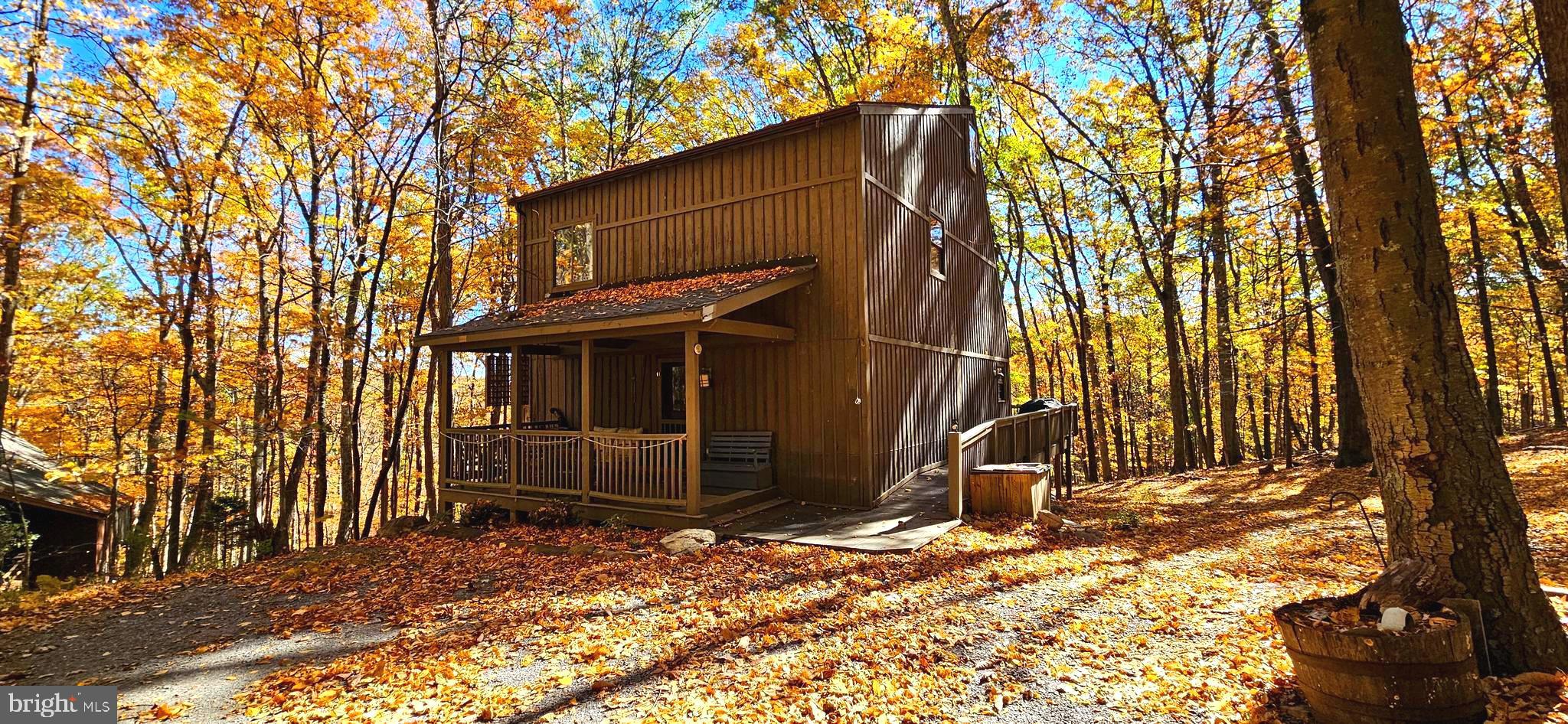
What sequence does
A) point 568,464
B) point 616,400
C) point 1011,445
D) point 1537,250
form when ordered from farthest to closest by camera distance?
point 1537,250, point 616,400, point 1011,445, point 568,464

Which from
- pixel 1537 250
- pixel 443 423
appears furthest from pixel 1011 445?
pixel 1537 250

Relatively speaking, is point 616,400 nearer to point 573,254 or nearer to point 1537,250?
point 573,254

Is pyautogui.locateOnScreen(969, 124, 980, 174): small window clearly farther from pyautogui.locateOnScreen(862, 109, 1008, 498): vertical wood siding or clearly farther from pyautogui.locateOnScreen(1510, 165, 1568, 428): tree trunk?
pyautogui.locateOnScreen(1510, 165, 1568, 428): tree trunk

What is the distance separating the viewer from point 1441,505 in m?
2.97

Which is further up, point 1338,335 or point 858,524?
point 1338,335

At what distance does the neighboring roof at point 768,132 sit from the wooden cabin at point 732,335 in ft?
0.16

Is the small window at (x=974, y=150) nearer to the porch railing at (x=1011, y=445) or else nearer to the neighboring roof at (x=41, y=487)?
the porch railing at (x=1011, y=445)

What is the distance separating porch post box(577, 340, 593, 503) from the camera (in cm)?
825

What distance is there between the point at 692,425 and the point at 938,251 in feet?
23.3

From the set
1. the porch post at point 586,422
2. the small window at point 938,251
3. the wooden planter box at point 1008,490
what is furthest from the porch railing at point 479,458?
the small window at point 938,251

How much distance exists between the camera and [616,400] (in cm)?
1130

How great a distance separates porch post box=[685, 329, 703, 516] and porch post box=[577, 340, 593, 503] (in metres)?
1.49

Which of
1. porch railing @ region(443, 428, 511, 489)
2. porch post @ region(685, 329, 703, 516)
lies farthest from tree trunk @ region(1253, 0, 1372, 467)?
porch railing @ region(443, 428, 511, 489)

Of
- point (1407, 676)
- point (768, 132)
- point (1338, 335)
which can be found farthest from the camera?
point (1338, 335)
